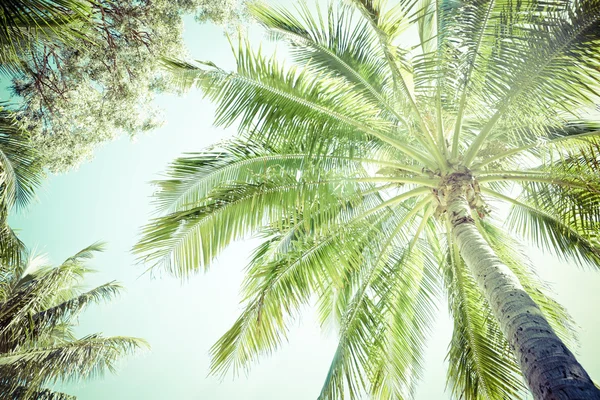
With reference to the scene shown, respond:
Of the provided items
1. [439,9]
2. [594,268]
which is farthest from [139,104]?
[594,268]

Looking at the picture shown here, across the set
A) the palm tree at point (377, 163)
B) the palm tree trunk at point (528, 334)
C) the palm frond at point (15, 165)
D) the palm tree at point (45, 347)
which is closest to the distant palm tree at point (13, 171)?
the palm frond at point (15, 165)

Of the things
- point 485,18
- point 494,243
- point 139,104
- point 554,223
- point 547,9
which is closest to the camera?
point 547,9

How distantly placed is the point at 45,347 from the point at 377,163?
7659mm

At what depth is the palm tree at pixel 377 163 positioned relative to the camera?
377 centimetres

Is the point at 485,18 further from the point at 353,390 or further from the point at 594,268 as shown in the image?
the point at 353,390

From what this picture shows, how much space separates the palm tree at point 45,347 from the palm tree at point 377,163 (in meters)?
4.01

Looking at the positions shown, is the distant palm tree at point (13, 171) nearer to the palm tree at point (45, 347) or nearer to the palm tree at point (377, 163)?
the palm tree at point (45, 347)

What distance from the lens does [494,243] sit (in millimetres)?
5816

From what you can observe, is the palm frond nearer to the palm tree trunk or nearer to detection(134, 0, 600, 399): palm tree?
detection(134, 0, 600, 399): palm tree

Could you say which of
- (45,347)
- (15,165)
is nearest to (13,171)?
(15,165)

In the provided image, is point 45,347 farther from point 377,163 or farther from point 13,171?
point 377,163

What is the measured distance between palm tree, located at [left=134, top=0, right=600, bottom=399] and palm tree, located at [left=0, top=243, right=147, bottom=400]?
4.01 metres

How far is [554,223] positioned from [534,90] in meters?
2.53

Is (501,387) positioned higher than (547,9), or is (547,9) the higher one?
(547,9)
